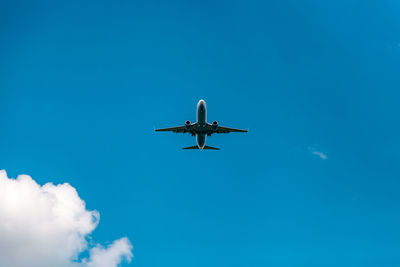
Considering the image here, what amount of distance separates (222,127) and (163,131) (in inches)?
522

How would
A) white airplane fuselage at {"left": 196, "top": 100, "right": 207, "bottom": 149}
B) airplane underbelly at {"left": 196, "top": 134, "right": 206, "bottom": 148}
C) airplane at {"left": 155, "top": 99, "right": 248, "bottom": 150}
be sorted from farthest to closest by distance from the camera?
airplane underbelly at {"left": 196, "top": 134, "right": 206, "bottom": 148}
airplane at {"left": 155, "top": 99, "right": 248, "bottom": 150}
white airplane fuselage at {"left": 196, "top": 100, "right": 207, "bottom": 149}

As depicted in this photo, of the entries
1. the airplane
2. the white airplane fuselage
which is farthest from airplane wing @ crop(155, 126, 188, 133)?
the white airplane fuselage

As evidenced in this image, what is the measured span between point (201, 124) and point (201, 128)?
5.78 feet

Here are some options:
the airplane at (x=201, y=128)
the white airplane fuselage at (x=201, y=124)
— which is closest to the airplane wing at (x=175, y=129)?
the airplane at (x=201, y=128)

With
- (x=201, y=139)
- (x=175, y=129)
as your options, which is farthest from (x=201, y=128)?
(x=175, y=129)

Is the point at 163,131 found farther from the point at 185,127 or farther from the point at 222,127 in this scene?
the point at 222,127

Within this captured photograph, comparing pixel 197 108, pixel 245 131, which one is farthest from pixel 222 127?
pixel 197 108

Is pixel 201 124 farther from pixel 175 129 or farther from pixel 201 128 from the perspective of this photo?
pixel 175 129

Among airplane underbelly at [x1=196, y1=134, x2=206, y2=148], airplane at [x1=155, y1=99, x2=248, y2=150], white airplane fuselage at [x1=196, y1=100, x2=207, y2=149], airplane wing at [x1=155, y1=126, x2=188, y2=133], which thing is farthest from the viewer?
airplane wing at [x1=155, y1=126, x2=188, y2=133]

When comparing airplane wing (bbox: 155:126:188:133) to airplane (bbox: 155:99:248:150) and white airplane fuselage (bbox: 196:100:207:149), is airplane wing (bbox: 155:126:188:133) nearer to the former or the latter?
airplane (bbox: 155:99:248:150)

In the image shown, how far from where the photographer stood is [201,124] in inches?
3492

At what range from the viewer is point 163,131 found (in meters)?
95.9

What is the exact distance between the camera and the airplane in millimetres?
85625

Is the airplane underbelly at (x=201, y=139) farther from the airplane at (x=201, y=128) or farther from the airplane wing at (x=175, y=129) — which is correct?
the airplane wing at (x=175, y=129)
